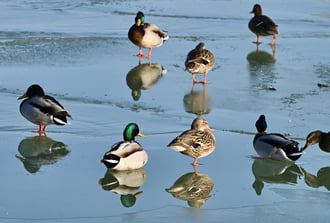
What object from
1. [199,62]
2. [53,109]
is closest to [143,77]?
[199,62]

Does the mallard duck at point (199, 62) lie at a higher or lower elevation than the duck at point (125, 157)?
higher

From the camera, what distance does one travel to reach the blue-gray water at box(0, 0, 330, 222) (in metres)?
5.52

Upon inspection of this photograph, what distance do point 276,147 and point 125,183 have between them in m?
1.52

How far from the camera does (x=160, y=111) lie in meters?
8.39

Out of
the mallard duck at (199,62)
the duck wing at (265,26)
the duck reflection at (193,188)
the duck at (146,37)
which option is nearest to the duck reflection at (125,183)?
the duck reflection at (193,188)

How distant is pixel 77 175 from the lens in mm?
6160

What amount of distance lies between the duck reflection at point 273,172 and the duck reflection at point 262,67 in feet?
9.30

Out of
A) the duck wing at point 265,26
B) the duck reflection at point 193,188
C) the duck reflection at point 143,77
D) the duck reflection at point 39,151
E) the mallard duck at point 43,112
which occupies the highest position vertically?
the duck wing at point 265,26

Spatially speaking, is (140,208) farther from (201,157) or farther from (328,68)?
(328,68)

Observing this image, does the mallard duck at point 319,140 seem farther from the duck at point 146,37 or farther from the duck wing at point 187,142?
the duck at point 146,37

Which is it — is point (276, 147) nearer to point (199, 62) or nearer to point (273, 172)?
point (273, 172)

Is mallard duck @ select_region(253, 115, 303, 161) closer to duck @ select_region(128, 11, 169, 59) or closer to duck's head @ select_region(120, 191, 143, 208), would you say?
duck's head @ select_region(120, 191, 143, 208)

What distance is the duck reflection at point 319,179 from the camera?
240 inches

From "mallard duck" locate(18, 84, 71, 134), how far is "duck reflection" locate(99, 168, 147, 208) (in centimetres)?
139
